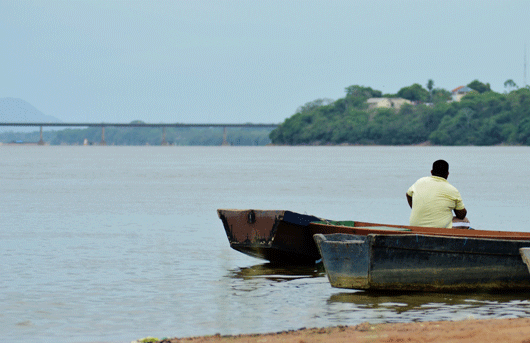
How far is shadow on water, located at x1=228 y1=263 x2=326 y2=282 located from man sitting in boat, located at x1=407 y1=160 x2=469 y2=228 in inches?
80.0

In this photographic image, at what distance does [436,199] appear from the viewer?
12.2m

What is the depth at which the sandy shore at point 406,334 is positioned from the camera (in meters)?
8.09

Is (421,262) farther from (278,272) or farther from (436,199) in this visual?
(278,272)

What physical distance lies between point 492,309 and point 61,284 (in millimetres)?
6297

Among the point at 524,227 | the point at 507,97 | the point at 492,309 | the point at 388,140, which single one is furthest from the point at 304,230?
the point at 388,140

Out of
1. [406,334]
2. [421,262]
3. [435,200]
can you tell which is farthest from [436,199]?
[406,334]

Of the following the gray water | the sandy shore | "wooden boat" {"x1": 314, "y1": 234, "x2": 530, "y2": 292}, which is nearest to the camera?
the sandy shore

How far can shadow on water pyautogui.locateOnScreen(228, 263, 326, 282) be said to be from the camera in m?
13.3

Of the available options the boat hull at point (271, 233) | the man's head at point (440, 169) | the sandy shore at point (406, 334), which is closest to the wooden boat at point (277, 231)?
the boat hull at point (271, 233)

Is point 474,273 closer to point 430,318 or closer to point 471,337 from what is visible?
point 430,318

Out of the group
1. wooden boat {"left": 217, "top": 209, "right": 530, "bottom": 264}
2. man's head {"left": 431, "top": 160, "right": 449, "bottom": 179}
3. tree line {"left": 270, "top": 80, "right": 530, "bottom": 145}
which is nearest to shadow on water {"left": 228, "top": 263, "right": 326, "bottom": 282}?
wooden boat {"left": 217, "top": 209, "right": 530, "bottom": 264}

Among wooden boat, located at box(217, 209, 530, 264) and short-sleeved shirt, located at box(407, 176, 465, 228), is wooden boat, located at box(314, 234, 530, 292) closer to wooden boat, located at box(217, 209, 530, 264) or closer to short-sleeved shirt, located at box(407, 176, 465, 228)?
short-sleeved shirt, located at box(407, 176, 465, 228)

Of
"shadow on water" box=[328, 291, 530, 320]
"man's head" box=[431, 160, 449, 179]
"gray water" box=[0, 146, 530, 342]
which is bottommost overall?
"gray water" box=[0, 146, 530, 342]

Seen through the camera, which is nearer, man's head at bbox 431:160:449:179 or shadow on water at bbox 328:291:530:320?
shadow on water at bbox 328:291:530:320
